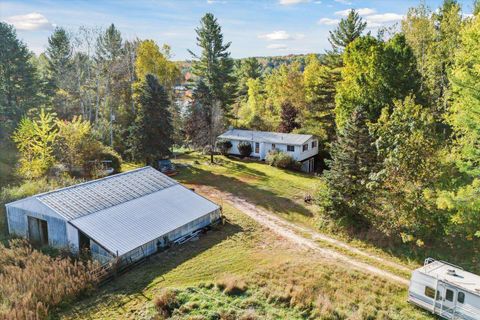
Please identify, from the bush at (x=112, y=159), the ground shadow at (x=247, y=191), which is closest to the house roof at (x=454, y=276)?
the ground shadow at (x=247, y=191)

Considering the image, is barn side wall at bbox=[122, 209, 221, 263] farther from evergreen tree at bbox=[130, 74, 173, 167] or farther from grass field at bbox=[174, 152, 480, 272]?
evergreen tree at bbox=[130, 74, 173, 167]

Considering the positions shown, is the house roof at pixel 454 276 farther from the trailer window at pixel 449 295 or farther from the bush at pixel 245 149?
the bush at pixel 245 149

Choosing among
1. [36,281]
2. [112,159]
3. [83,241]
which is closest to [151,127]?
[112,159]

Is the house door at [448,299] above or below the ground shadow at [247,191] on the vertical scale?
above

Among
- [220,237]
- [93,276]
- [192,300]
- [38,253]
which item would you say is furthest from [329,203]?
[38,253]

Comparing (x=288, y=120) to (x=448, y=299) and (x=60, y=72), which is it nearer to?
(x=60, y=72)

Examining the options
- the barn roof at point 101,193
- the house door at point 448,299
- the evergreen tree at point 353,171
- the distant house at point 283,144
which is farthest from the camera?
the distant house at point 283,144
